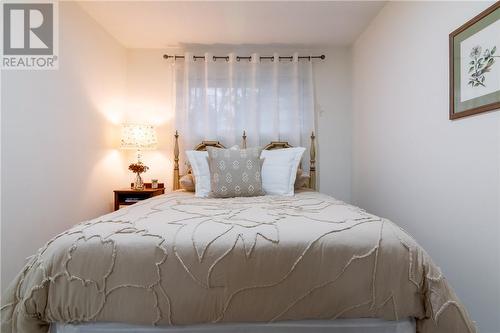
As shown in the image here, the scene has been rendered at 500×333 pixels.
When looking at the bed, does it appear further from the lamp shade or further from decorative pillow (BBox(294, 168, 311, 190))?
the lamp shade

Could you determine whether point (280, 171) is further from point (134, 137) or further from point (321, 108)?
point (134, 137)

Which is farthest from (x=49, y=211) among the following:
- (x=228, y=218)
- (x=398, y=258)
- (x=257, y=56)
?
(x=257, y=56)

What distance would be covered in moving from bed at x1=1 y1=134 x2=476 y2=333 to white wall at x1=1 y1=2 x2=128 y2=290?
104 cm

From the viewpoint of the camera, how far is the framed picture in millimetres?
1278

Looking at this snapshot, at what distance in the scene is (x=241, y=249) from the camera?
3.14 feet

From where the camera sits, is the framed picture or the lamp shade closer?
the framed picture

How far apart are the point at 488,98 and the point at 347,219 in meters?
0.97

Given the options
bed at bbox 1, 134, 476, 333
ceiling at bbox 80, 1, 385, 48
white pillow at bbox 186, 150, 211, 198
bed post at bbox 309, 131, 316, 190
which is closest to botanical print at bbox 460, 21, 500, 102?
bed at bbox 1, 134, 476, 333

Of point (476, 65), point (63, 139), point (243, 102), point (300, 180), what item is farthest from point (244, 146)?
point (476, 65)

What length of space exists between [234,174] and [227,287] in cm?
129

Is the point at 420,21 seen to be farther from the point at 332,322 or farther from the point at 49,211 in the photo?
the point at 49,211

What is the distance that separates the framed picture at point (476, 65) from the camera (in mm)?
1278

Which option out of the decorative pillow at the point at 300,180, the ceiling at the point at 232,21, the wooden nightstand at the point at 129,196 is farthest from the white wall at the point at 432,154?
the wooden nightstand at the point at 129,196

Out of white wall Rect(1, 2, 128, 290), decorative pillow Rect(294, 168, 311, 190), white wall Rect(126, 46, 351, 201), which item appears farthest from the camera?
white wall Rect(126, 46, 351, 201)
